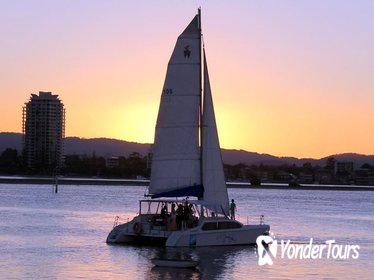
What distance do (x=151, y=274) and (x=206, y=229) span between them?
8.87m

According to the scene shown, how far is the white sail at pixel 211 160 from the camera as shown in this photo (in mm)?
50094

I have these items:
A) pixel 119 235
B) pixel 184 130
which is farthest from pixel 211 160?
pixel 119 235

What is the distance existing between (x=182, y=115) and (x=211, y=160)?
295 cm

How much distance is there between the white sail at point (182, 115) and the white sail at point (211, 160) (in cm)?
50

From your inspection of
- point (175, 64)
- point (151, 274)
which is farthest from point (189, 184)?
point (151, 274)

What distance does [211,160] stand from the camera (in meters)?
50.6

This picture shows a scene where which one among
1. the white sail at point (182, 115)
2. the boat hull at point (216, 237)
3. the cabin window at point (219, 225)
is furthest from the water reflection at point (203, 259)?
the white sail at point (182, 115)

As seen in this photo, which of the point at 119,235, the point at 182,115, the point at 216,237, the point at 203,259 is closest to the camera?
the point at 203,259

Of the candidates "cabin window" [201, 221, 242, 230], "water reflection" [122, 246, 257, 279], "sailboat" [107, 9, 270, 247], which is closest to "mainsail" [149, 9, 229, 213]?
"sailboat" [107, 9, 270, 247]

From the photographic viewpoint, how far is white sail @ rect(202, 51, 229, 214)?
5009cm

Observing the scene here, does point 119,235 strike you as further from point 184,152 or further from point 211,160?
point 211,160

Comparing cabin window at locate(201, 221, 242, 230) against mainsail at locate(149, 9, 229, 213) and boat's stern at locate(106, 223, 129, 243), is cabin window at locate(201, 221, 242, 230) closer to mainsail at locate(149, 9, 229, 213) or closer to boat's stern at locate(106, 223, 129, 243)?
mainsail at locate(149, 9, 229, 213)

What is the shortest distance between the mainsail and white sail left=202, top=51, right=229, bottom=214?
5 cm

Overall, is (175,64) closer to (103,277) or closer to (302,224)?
(103,277)
